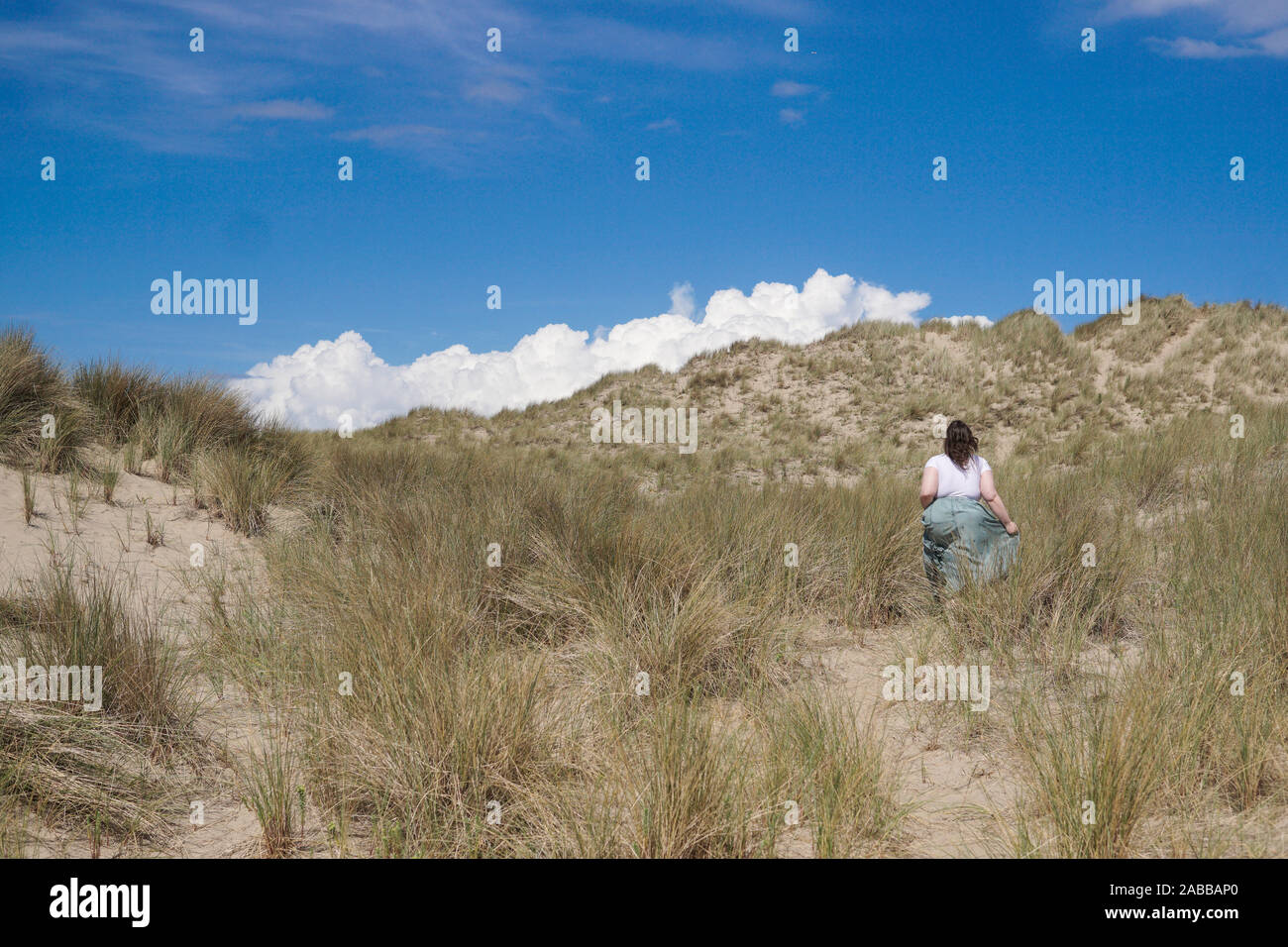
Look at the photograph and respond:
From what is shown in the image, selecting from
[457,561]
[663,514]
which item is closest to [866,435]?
[663,514]

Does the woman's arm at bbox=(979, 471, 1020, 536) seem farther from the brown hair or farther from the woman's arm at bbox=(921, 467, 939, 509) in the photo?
the woman's arm at bbox=(921, 467, 939, 509)

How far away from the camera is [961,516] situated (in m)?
5.84

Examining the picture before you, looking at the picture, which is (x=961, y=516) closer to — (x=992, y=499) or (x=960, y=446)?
(x=992, y=499)

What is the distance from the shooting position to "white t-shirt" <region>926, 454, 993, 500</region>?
19.5 ft

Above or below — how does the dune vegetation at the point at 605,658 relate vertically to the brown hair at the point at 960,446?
below

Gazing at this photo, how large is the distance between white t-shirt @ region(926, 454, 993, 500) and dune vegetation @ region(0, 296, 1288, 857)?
67 centimetres

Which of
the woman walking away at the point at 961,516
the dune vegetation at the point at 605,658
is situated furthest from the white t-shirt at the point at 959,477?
the dune vegetation at the point at 605,658

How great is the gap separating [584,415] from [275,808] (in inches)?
872

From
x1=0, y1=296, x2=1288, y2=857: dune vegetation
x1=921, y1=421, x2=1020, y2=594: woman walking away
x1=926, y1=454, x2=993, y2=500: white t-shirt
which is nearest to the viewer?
x1=0, y1=296, x2=1288, y2=857: dune vegetation

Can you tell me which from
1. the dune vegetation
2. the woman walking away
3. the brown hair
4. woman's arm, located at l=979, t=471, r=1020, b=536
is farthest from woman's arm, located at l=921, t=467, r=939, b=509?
the dune vegetation

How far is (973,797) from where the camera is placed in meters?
3.46

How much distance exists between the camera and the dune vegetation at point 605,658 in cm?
296

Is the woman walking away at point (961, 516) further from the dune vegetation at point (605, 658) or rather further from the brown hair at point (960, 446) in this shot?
the dune vegetation at point (605, 658)
